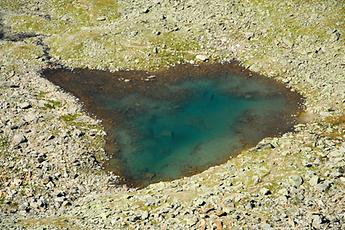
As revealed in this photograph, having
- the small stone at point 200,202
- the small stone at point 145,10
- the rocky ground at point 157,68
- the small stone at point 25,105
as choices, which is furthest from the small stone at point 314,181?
the small stone at point 145,10

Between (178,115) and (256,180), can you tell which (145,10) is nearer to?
(178,115)

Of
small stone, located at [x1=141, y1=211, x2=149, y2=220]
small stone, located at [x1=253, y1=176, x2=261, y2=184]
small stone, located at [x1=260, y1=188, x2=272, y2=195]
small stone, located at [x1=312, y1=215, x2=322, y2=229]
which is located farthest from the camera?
small stone, located at [x1=253, y1=176, x2=261, y2=184]

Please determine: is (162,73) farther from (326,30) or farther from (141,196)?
(141,196)

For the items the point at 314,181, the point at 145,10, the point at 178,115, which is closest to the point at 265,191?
the point at 314,181

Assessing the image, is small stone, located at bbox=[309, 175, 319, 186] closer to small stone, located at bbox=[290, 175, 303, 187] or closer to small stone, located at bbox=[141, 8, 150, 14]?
small stone, located at bbox=[290, 175, 303, 187]

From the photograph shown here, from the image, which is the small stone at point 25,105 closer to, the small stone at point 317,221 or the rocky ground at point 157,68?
the rocky ground at point 157,68

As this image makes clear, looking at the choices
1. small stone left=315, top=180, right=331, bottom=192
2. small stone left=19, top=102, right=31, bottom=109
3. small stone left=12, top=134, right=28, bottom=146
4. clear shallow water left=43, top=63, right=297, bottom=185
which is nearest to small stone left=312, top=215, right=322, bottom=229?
small stone left=315, top=180, right=331, bottom=192

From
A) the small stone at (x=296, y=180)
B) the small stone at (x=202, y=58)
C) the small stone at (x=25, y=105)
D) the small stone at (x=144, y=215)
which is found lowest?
the small stone at (x=25, y=105)
